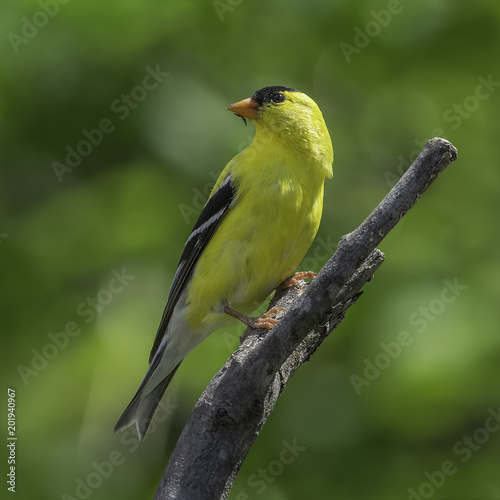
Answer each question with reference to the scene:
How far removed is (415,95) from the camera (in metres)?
3.78

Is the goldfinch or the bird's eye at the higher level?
the bird's eye

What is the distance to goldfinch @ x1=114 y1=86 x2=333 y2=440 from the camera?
149 inches

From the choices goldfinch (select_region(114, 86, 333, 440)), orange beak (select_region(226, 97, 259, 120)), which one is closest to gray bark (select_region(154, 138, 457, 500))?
goldfinch (select_region(114, 86, 333, 440))

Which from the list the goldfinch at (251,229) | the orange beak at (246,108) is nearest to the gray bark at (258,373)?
the goldfinch at (251,229)

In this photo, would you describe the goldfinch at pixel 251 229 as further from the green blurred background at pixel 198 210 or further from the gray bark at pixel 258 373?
the gray bark at pixel 258 373

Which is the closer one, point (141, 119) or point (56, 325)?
point (56, 325)

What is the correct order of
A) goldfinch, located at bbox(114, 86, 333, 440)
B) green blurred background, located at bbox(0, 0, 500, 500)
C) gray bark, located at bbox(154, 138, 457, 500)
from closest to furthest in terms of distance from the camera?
1. gray bark, located at bbox(154, 138, 457, 500)
2. green blurred background, located at bbox(0, 0, 500, 500)
3. goldfinch, located at bbox(114, 86, 333, 440)

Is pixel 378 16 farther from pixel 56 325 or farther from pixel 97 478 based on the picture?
pixel 97 478

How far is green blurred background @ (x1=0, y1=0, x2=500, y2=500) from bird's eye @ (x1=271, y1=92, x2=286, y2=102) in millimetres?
→ 194

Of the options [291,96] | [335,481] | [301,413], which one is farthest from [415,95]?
[335,481]

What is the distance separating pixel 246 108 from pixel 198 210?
0.73 metres

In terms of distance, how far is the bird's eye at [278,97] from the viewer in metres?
4.14

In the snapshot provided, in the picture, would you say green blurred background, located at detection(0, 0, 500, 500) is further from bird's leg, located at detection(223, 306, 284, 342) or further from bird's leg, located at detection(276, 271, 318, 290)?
bird's leg, located at detection(276, 271, 318, 290)

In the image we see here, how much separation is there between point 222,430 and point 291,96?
87.5 inches
